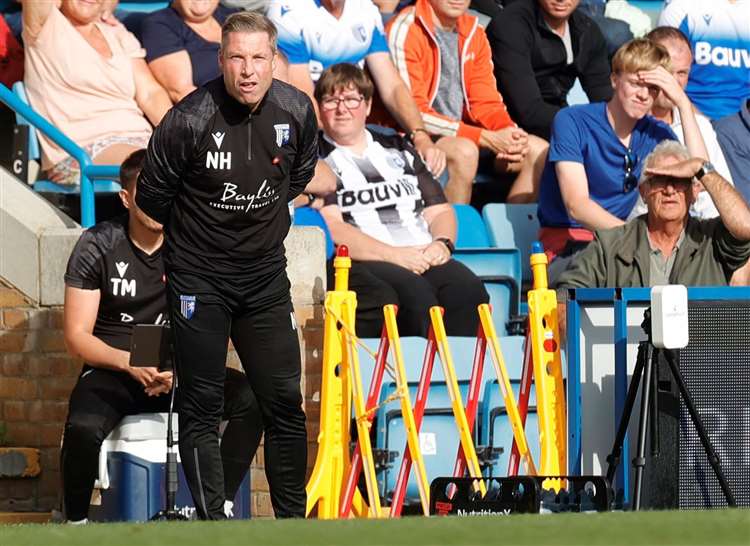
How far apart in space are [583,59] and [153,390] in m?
4.16

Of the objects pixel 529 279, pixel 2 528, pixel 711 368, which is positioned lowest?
pixel 2 528

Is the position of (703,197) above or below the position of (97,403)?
above

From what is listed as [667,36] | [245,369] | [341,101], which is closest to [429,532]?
[245,369]

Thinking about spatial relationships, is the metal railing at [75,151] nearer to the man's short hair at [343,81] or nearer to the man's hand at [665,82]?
the man's short hair at [343,81]

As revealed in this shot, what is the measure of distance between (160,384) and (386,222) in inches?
74.5

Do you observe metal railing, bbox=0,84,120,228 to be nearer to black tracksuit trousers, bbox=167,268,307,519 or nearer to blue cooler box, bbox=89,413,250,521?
blue cooler box, bbox=89,413,250,521

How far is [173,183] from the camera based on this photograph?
20.2 ft

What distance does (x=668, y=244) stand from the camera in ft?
24.0

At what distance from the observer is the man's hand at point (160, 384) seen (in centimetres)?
686

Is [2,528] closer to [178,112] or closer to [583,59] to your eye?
[178,112]

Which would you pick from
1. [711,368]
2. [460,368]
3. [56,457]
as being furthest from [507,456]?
[56,457]

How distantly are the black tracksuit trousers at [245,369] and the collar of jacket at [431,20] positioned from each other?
11.7ft

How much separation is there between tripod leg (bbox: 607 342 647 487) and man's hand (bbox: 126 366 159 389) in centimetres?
185

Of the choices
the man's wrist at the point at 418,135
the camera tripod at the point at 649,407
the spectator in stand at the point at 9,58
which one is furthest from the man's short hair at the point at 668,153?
the spectator in stand at the point at 9,58
